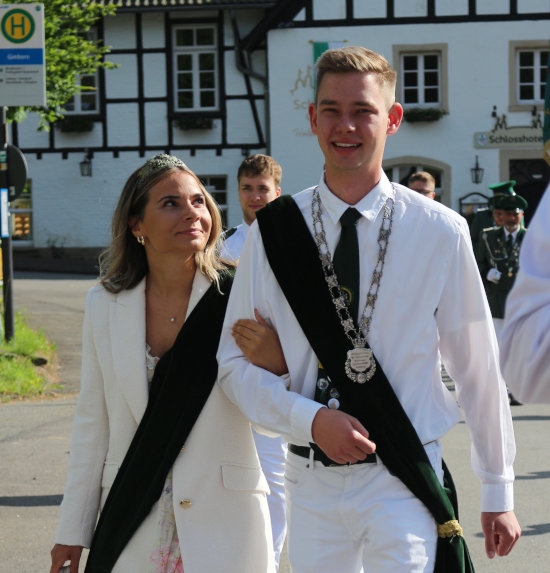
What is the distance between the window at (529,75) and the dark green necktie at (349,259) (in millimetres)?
27832

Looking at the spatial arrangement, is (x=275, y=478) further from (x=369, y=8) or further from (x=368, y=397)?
(x=369, y=8)

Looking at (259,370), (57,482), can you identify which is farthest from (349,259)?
(57,482)

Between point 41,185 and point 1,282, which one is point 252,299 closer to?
point 1,282

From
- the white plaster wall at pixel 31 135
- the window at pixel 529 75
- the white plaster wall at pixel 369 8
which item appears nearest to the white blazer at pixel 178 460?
the white plaster wall at pixel 369 8

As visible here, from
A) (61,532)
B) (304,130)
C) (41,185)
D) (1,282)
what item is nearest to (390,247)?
(61,532)

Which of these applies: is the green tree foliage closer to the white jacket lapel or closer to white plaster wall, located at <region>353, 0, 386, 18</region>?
the white jacket lapel

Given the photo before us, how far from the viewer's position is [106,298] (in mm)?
3598

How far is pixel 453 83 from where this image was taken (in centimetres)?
2978

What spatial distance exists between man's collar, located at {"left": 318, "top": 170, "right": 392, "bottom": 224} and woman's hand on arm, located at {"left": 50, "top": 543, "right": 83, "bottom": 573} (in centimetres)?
131

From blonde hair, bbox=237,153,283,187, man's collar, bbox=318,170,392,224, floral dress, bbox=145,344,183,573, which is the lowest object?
floral dress, bbox=145,344,183,573

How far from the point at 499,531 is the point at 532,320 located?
62.8 inches

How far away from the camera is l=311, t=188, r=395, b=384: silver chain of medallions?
9.89 ft

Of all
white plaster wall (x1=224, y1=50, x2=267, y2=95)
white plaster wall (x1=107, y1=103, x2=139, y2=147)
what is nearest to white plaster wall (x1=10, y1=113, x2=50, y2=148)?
white plaster wall (x1=107, y1=103, x2=139, y2=147)

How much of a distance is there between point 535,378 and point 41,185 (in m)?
31.2
